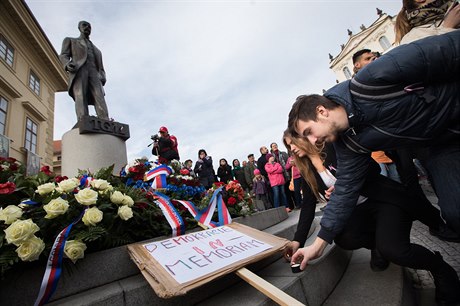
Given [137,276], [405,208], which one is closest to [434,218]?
[405,208]

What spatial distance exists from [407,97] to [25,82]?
→ 19.7 m

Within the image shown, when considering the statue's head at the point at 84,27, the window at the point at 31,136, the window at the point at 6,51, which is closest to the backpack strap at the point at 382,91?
the statue's head at the point at 84,27

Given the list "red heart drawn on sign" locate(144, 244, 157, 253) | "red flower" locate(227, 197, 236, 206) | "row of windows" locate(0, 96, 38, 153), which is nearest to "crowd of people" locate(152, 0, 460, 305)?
"red heart drawn on sign" locate(144, 244, 157, 253)

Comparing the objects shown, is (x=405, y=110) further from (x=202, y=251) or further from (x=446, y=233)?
(x=202, y=251)

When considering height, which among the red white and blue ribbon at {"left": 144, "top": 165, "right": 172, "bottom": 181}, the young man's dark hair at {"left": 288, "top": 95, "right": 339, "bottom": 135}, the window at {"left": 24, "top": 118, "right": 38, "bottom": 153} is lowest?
the young man's dark hair at {"left": 288, "top": 95, "right": 339, "bottom": 135}

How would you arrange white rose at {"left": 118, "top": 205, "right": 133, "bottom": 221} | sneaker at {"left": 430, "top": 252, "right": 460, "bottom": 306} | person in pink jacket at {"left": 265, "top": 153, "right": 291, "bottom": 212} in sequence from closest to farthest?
sneaker at {"left": 430, "top": 252, "right": 460, "bottom": 306} → white rose at {"left": 118, "top": 205, "right": 133, "bottom": 221} → person in pink jacket at {"left": 265, "top": 153, "right": 291, "bottom": 212}

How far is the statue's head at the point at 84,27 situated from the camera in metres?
5.52

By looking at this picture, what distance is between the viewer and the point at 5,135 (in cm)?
1226

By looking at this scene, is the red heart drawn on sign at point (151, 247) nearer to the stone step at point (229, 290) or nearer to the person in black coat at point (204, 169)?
the stone step at point (229, 290)

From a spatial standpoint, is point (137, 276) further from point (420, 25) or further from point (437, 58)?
point (420, 25)

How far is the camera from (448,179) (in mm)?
1313

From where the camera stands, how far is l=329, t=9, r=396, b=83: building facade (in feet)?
102

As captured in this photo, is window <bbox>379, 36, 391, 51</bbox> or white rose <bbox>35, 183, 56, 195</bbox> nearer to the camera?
white rose <bbox>35, 183, 56, 195</bbox>

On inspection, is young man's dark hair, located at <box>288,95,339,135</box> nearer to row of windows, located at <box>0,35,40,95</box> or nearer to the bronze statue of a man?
the bronze statue of a man
